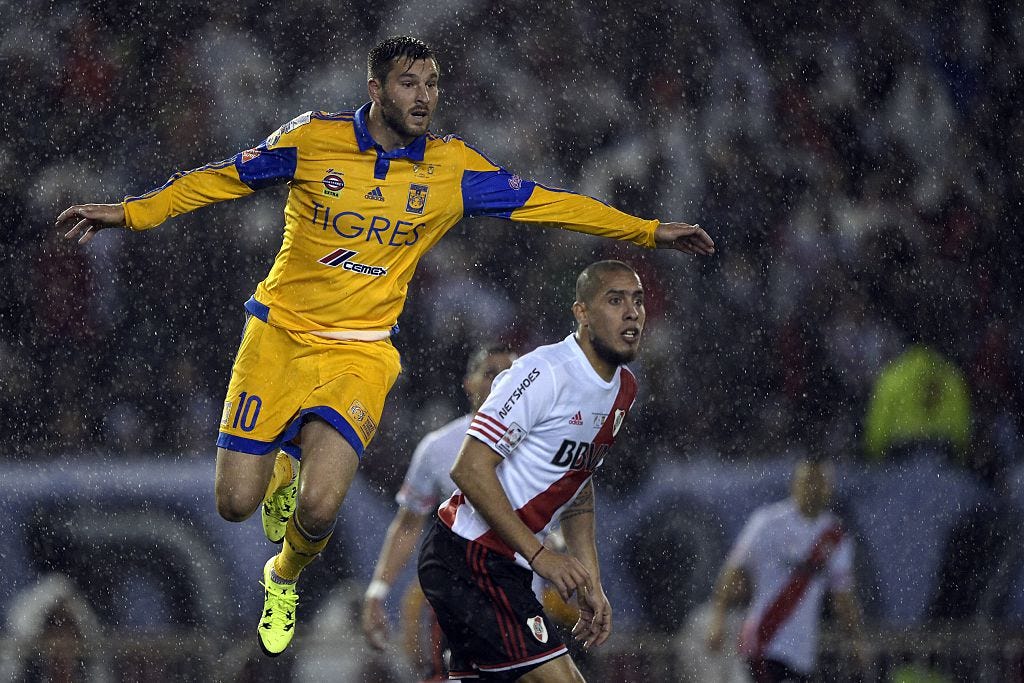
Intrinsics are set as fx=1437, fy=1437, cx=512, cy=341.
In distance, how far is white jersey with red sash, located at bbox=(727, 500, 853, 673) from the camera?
6.72 metres

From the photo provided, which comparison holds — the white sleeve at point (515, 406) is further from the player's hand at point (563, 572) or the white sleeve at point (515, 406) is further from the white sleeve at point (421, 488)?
the white sleeve at point (421, 488)

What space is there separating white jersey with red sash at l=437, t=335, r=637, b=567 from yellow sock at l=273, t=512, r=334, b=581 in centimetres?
84

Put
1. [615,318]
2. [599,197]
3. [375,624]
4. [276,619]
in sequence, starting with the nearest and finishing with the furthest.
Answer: [615,318], [276,619], [375,624], [599,197]

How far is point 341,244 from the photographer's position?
202 inches

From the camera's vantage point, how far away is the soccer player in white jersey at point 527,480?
14.1 ft

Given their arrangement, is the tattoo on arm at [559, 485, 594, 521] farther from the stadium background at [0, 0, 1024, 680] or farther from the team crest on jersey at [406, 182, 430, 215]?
the stadium background at [0, 0, 1024, 680]

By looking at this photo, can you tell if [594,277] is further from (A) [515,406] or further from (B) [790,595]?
(B) [790,595]

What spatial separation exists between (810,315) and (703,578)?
2.18 meters

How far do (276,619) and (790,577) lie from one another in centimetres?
264

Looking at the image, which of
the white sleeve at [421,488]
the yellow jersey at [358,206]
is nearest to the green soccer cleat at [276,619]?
the white sleeve at [421,488]

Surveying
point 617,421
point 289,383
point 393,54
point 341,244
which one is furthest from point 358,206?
point 617,421

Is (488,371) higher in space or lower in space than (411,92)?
lower

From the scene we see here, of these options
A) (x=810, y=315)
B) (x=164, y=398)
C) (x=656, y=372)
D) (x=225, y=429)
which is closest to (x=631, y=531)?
(x=656, y=372)

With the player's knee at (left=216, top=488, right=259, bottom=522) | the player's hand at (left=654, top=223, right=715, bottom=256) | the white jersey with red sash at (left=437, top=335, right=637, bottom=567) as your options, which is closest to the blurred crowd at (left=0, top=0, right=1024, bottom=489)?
the player's knee at (left=216, top=488, right=259, bottom=522)
